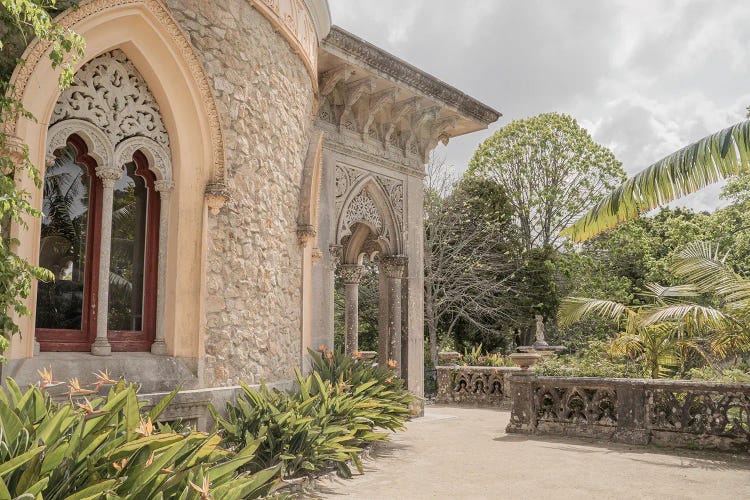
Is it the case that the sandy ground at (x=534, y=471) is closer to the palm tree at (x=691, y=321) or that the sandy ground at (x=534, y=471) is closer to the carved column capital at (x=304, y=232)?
the palm tree at (x=691, y=321)

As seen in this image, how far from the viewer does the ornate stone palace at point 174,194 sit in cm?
530


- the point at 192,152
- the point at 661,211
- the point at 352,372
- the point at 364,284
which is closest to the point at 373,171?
the point at 352,372

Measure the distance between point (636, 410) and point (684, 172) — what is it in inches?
123

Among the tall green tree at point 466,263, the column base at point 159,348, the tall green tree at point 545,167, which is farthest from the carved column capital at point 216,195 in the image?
the tall green tree at point 545,167

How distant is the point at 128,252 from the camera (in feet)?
19.6

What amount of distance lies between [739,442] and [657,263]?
17959 millimetres

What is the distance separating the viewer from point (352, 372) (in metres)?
8.70

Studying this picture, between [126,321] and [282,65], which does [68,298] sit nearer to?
[126,321]

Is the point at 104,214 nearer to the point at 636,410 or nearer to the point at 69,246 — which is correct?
the point at 69,246

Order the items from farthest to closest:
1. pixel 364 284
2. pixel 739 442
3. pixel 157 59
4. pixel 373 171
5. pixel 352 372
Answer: pixel 364 284 < pixel 373 171 < pixel 352 372 < pixel 739 442 < pixel 157 59

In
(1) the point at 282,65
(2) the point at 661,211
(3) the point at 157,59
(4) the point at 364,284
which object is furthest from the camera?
(2) the point at 661,211

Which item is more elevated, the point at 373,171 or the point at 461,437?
the point at 373,171

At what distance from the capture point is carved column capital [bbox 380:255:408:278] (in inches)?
477

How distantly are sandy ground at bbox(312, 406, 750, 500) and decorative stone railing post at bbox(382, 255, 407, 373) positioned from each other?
8.66 ft
